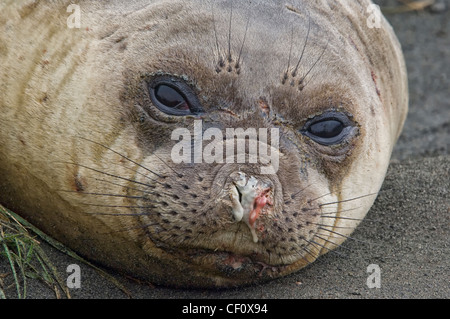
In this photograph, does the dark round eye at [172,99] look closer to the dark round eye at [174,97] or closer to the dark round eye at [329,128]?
the dark round eye at [174,97]

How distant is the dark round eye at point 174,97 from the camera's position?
3.56 m

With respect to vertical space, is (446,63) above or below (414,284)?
above

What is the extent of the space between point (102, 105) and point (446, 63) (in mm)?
5205

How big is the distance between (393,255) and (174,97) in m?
1.50

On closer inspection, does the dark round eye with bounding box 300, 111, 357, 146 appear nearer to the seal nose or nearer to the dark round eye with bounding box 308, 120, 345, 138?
the dark round eye with bounding box 308, 120, 345, 138

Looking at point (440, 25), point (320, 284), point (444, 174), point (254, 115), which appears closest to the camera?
point (254, 115)

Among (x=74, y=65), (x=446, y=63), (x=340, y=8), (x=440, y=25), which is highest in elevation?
(x=440, y=25)

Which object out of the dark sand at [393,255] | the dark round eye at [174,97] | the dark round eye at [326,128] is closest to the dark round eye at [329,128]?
the dark round eye at [326,128]

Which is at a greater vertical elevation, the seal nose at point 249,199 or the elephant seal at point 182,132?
the elephant seal at point 182,132

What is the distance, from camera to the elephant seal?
3.41m

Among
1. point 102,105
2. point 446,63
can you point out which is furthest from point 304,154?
point 446,63

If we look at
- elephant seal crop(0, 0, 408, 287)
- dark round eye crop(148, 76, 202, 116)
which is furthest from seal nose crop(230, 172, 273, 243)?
dark round eye crop(148, 76, 202, 116)

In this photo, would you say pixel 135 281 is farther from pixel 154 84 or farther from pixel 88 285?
pixel 154 84
